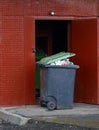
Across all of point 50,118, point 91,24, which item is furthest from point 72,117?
point 91,24

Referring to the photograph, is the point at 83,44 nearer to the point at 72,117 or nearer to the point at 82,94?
the point at 82,94

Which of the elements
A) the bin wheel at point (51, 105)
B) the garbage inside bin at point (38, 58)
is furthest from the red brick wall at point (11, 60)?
the garbage inside bin at point (38, 58)

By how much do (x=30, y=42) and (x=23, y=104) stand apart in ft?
4.75

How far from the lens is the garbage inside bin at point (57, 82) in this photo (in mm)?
11789

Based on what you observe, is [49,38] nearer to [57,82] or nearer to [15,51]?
[15,51]

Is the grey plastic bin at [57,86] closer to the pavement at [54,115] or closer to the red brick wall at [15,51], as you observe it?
the pavement at [54,115]

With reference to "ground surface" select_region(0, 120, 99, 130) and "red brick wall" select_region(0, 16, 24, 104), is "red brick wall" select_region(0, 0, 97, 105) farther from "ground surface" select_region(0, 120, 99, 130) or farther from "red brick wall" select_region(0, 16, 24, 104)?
"ground surface" select_region(0, 120, 99, 130)

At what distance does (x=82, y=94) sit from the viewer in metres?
13.0

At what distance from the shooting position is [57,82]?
11.8 metres

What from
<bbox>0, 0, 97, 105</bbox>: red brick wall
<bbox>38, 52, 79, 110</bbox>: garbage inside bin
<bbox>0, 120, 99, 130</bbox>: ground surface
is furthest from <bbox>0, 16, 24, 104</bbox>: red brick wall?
<bbox>0, 120, 99, 130</bbox>: ground surface

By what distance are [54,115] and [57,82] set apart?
0.88m

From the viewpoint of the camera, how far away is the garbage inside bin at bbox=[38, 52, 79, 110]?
11.8 metres

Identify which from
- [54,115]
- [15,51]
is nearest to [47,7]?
[15,51]

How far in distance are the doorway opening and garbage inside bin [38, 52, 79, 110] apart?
74.8 inches
